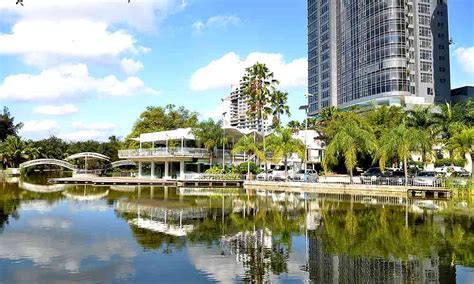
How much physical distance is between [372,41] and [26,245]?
284ft

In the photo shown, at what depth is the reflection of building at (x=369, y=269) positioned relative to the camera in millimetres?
13383

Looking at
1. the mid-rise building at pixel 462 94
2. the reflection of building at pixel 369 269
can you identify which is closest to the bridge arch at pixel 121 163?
the reflection of building at pixel 369 269

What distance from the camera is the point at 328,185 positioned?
44438 mm

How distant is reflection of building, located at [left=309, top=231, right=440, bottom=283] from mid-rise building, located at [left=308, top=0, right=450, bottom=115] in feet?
241

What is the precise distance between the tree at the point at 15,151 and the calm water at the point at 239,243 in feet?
207

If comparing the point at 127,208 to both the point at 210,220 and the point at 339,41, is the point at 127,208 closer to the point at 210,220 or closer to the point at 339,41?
the point at 210,220

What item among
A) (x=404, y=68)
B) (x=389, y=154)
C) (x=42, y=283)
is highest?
(x=404, y=68)

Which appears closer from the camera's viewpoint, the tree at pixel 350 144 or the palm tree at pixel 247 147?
the tree at pixel 350 144

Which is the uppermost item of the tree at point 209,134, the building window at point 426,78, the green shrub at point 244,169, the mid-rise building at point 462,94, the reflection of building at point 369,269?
the building window at point 426,78

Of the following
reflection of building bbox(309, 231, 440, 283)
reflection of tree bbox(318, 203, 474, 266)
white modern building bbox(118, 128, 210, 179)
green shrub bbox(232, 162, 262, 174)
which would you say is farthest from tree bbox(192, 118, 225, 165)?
reflection of building bbox(309, 231, 440, 283)

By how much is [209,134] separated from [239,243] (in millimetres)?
41084

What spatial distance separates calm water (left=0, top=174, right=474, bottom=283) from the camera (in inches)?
555

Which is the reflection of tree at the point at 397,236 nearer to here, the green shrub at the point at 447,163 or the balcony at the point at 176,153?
the balcony at the point at 176,153

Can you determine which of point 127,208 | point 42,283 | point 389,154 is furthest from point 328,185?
point 42,283
